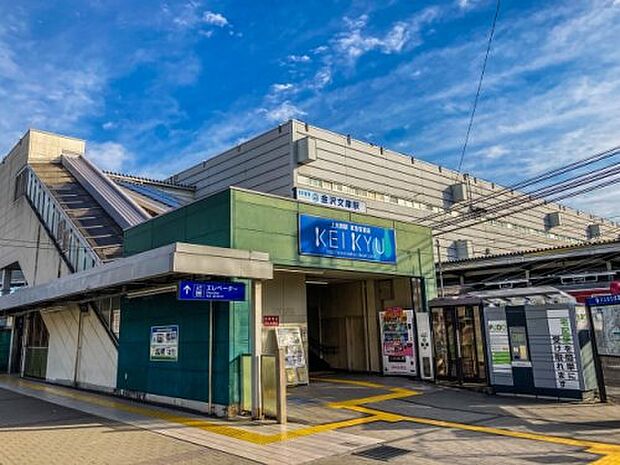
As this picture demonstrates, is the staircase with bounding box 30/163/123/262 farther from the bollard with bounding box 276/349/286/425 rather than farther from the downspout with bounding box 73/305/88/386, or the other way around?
the bollard with bounding box 276/349/286/425

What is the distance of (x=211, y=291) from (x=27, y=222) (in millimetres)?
22201

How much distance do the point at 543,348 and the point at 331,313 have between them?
9.24 meters

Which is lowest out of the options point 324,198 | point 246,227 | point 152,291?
point 152,291

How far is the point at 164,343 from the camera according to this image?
12.4m

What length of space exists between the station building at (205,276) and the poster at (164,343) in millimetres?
51

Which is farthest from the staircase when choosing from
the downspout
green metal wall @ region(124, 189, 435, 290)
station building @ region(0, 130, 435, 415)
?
green metal wall @ region(124, 189, 435, 290)

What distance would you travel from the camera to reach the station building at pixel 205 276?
10836mm

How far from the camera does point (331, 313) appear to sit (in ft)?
64.6

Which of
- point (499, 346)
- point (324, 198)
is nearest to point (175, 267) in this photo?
point (499, 346)

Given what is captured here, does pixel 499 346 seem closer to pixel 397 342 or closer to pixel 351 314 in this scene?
pixel 397 342

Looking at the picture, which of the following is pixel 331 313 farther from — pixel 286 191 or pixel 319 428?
pixel 286 191

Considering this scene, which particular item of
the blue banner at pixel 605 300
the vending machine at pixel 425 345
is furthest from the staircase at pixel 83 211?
the blue banner at pixel 605 300

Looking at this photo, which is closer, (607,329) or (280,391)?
(280,391)

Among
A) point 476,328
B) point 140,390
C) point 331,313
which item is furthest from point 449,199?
point 140,390
